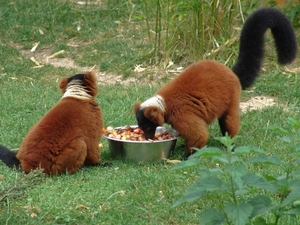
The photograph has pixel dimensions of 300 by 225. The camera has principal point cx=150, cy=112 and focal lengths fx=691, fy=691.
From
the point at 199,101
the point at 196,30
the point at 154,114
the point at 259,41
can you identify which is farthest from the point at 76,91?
the point at 196,30

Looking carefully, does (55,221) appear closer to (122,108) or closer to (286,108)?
(122,108)

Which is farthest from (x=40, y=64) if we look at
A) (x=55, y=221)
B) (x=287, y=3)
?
(x=55, y=221)

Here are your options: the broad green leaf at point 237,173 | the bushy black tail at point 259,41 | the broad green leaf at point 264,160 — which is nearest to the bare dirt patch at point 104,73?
the bushy black tail at point 259,41

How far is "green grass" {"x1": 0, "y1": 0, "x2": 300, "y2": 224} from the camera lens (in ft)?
18.5

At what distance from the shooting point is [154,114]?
22.5 ft

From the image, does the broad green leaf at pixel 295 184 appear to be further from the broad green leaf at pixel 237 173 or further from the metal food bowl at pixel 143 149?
the metal food bowl at pixel 143 149

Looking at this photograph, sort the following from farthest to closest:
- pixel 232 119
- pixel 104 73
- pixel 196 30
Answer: pixel 104 73 < pixel 196 30 < pixel 232 119

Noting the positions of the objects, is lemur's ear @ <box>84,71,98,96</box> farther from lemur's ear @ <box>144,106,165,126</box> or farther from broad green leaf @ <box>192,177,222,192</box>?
broad green leaf @ <box>192,177,222,192</box>

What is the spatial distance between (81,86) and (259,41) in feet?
7.16

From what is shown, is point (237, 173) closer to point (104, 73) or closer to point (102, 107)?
point (102, 107)

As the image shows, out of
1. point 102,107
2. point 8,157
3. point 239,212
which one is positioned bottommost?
point 102,107

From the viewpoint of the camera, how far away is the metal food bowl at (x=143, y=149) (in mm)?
6906

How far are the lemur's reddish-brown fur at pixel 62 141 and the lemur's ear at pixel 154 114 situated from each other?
52 cm

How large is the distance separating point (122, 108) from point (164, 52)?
213 centimetres
